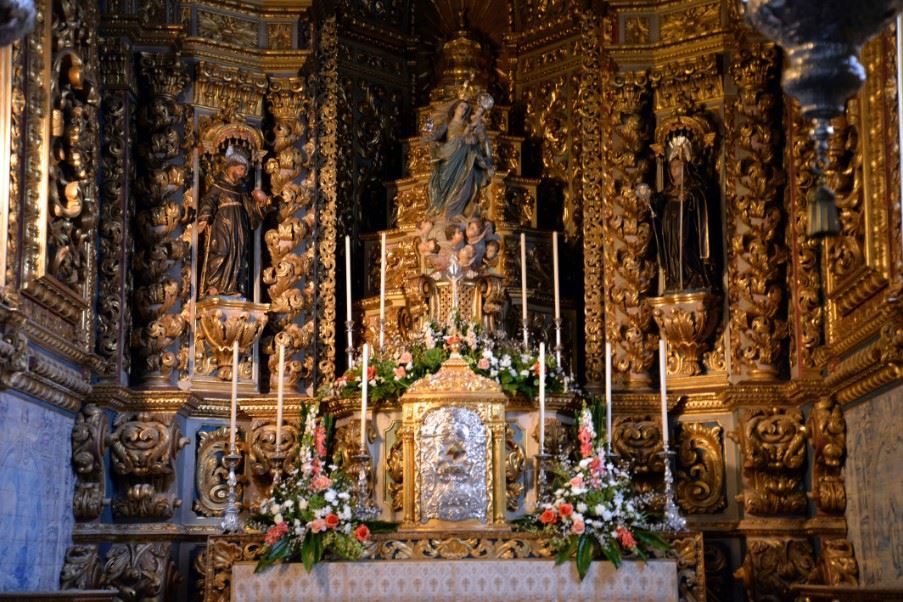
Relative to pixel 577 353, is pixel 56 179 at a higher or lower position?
higher

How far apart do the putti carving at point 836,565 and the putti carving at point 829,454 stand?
0.35 metres

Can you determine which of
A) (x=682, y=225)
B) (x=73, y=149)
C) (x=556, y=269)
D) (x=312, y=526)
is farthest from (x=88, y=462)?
(x=682, y=225)

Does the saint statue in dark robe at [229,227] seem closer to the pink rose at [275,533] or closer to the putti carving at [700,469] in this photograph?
the pink rose at [275,533]

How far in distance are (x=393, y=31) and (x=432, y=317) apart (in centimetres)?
397

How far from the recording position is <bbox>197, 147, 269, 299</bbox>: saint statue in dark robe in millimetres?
13914

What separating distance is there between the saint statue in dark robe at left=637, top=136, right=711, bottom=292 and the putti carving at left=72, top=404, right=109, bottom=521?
550 cm

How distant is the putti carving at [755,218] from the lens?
536 inches

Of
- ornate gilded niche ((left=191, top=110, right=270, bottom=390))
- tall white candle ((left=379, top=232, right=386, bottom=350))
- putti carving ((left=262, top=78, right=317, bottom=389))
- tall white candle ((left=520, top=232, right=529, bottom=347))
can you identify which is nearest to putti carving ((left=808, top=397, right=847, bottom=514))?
tall white candle ((left=520, top=232, right=529, bottom=347))

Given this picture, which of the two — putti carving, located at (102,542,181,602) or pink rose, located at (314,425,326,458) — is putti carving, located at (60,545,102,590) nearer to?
putti carving, located at (102,542,181,602)

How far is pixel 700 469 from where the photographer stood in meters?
13.7

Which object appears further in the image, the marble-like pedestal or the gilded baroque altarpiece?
the gilded baroque altarpiece

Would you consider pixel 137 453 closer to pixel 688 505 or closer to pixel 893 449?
pixel 688 505

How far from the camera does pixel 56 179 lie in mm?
12203

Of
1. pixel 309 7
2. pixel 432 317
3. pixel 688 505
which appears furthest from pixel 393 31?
pixel 688 505
